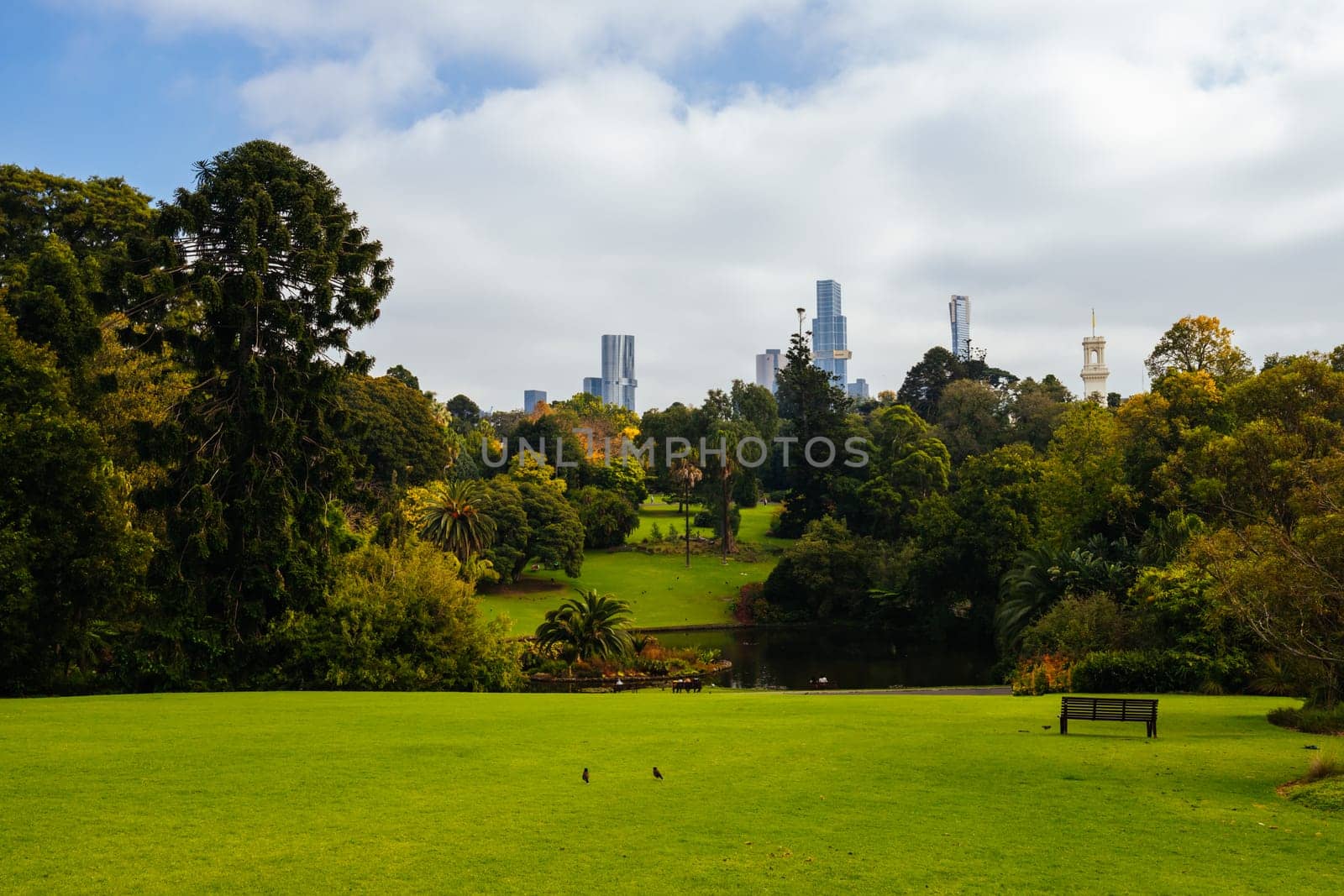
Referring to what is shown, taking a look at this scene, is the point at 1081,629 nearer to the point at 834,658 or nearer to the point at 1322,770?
the point at 1322,770

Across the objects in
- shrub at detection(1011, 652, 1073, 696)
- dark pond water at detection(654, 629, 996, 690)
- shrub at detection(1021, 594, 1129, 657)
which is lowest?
dark pond water at detection(654, 629, 996, 690)

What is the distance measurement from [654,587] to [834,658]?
18.8 metres

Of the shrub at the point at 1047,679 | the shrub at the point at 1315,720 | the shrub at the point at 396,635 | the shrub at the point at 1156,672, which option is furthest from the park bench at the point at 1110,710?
the shrub at the point at 396,635

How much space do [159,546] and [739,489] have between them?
219 feet

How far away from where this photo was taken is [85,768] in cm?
1202

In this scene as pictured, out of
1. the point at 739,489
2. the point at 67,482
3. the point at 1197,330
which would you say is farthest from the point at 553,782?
the point at 739,489

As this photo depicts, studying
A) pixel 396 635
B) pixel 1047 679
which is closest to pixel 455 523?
pixel 396 635

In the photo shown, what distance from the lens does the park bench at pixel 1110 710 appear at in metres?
15.8

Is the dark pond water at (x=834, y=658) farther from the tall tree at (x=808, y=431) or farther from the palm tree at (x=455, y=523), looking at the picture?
the tall tree at (x=808, y=431)

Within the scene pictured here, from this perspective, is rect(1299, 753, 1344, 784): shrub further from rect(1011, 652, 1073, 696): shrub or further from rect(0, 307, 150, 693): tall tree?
rect(0, 307, 150, 693): tall tree

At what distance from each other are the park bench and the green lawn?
11.5 inches

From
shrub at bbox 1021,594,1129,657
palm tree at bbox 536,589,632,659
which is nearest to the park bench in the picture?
shrub at bbox 1021,594,1129,657

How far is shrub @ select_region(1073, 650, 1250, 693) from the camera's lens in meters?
24.7

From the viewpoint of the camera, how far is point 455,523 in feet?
179
